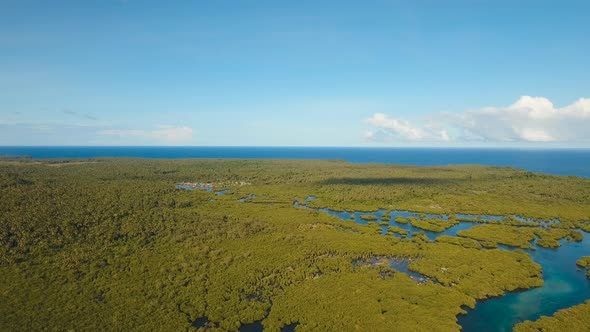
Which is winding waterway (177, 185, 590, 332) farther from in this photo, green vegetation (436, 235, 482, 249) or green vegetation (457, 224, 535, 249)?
green vegetation (436, 235, 482, 249)

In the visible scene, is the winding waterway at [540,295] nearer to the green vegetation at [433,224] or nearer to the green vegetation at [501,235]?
the green vegetation at [501,235]

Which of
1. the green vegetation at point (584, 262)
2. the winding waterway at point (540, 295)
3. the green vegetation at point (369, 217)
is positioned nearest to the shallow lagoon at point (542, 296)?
the winding waterway at point (540, 295)

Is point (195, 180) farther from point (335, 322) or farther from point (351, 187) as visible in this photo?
point (335, 322)

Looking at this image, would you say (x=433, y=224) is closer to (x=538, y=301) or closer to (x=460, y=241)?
(x=460, y=241)

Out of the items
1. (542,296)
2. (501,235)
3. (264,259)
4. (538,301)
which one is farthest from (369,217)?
(538,301)

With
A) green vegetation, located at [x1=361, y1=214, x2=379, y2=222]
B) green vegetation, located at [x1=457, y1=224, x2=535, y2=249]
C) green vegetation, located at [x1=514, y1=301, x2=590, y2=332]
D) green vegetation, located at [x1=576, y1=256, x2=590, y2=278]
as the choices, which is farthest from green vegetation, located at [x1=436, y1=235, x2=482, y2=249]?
green vegetation, located at [x1=514, y1=301, x2=590, y2=332]

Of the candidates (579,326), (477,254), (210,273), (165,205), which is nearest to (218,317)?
(210,273)
